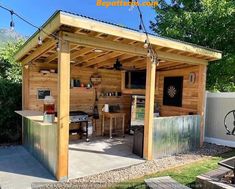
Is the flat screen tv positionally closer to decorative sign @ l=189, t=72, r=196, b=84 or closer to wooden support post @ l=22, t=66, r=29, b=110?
decorative sign @ l=189, t=72, r=196, b=84

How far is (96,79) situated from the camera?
26.3 ft

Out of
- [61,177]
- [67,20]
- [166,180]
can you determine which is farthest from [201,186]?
[67,20]

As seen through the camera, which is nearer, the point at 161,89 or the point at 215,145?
the point at 215,145

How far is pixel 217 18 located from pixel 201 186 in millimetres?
6507

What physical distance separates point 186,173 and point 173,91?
3.79 m

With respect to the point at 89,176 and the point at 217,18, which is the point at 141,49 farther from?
the point at 217,18

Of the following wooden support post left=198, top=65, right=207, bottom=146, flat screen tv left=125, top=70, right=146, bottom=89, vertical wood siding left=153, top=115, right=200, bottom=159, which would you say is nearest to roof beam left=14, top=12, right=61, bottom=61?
vertical wood siding left=153, top=115, right=200, bottom=159

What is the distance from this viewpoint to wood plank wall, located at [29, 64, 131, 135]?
22.8 feet

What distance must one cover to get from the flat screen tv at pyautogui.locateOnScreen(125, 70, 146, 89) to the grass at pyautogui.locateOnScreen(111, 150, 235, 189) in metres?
3.44

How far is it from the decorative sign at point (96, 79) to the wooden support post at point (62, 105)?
12.4ft

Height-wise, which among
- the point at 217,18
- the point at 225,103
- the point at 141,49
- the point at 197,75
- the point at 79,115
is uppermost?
the point at 217,18

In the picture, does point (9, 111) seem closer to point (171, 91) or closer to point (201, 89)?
point (171, 91)

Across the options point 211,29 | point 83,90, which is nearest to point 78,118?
point 83,90

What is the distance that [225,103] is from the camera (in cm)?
721
